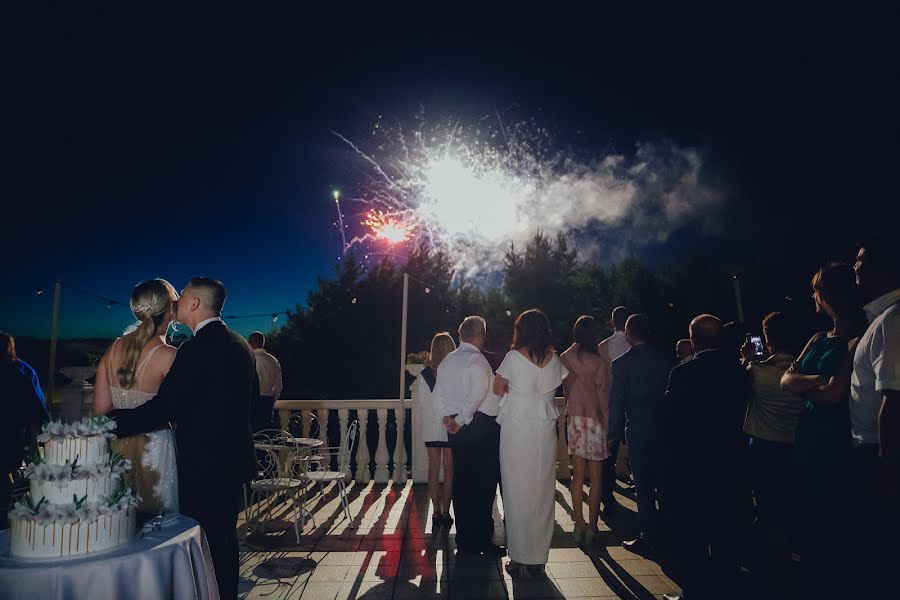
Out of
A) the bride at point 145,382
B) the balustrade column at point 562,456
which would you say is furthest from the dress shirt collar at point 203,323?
the balustrade column at point 562,456

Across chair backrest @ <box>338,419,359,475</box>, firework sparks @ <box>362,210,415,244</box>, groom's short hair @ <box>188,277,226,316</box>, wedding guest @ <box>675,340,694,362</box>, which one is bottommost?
chair backrest @ <box>338,419,359,475</box>

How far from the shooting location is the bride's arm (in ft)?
8.32

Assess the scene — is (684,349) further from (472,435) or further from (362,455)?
(362,455)

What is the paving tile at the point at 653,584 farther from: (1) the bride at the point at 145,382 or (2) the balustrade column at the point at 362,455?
(2) the balustrade column at the point at 362,455

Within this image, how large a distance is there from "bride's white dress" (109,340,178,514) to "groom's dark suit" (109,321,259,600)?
5 cm

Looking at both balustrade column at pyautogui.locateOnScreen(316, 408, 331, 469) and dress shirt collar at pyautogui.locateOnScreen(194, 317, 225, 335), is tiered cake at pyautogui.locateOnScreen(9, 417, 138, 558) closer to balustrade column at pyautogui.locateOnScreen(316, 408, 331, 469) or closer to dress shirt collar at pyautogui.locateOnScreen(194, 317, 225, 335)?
dress shirt collar at pyautogui.locateOnScreen(194, 317, 225, 335)

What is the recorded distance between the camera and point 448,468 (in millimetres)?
4910

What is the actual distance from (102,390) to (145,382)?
21 cm

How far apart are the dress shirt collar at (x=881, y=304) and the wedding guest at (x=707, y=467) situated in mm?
989

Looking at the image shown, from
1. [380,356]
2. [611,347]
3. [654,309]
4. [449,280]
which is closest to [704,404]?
[611,347]

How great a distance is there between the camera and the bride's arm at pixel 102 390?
254cm

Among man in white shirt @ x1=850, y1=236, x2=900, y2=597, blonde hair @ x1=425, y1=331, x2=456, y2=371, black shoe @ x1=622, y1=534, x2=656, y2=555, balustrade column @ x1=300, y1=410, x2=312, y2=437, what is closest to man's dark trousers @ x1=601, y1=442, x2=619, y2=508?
black shoe @ x1=622, y1=534, x2=656, y2=555

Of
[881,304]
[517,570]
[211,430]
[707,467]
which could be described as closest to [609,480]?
[517,570]

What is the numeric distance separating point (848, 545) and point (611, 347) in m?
3.25
